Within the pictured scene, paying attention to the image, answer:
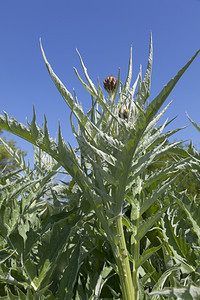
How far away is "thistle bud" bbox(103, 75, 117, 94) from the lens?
27.5 inches

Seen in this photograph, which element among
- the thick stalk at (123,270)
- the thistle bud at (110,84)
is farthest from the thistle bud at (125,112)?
the thick stalk at (123,270)

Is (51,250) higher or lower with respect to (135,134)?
lower

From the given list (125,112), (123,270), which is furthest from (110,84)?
(123,270)

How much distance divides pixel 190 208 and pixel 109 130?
11.3 inches

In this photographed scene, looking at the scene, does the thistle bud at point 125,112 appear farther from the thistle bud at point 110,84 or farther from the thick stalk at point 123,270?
the thick stalk at point 123,270

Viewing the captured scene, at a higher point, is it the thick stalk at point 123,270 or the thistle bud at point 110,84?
the thistle bud at point 110,84

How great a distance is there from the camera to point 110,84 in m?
0.70

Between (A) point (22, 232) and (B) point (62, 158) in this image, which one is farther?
(A) point (22, 232)

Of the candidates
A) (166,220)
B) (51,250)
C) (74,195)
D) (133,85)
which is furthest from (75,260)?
(133,85)

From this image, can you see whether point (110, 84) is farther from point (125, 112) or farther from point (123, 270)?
point (123, 270)

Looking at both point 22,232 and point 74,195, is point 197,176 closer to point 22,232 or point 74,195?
point 74,195

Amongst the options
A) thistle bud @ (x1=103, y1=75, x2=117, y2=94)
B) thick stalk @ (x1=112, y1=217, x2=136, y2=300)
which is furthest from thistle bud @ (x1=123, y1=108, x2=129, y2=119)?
thick stalk @ (x1=112, y1=217, x2=136, y2=300)

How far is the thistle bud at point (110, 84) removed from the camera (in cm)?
70

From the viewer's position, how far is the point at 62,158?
1.98 ft
